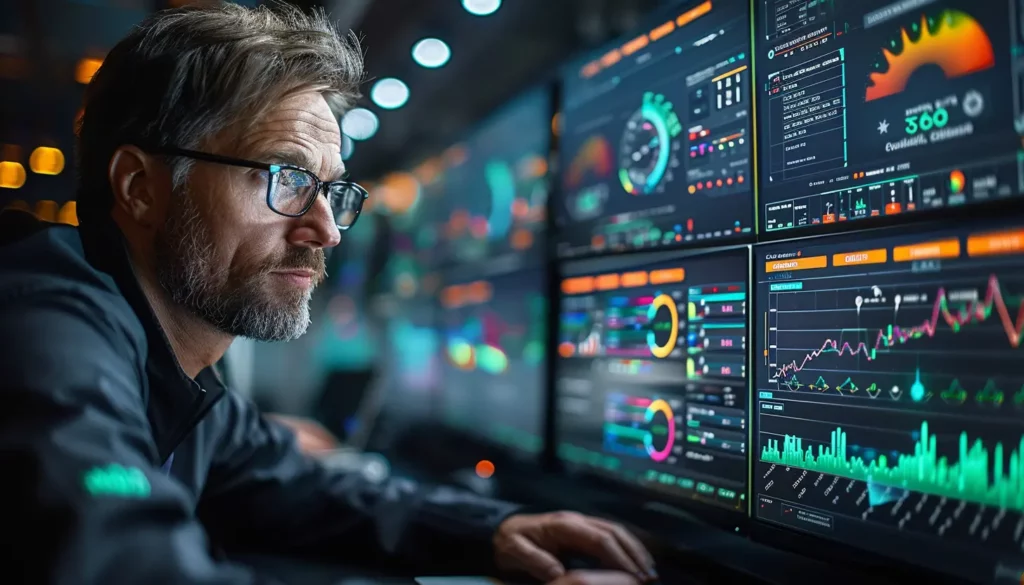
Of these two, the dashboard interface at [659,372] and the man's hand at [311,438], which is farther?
the man's hand at [311,438]

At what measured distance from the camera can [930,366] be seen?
0.80 m

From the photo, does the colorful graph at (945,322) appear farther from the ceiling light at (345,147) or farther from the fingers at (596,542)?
the ceiling light at (345,147)

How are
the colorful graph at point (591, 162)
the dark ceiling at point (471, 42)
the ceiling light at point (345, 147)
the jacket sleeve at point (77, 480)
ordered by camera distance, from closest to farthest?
the jacket sleeve at point (77, 480)
the colorful graph at point (591, 162)
the ceiling light at point (345, 147)
the dark ceiling at point (471, 42)

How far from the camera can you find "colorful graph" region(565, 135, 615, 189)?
1.39 meters

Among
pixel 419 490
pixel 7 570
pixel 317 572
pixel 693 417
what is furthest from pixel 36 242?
pixel 693 417

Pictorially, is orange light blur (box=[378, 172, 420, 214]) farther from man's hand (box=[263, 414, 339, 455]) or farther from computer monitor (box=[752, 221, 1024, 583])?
computer monitor (box=[752, 221, 1024, 583])

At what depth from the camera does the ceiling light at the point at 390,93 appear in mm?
1989

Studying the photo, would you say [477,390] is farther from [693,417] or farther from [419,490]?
[693,417]

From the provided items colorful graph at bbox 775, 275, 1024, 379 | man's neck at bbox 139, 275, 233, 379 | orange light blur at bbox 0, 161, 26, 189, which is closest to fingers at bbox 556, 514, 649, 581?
colorful graph at bbox 775, 275, 1024, 379

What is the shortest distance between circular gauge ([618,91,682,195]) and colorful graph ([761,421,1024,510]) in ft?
1.72

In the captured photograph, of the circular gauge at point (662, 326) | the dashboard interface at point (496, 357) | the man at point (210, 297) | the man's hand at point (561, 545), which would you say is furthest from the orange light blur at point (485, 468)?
the circular gauge at point (662, 326)

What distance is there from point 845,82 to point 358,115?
1553 mm

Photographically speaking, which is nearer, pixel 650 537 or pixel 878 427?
pixel 878 427

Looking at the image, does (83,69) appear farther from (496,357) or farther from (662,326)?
(662,326)
